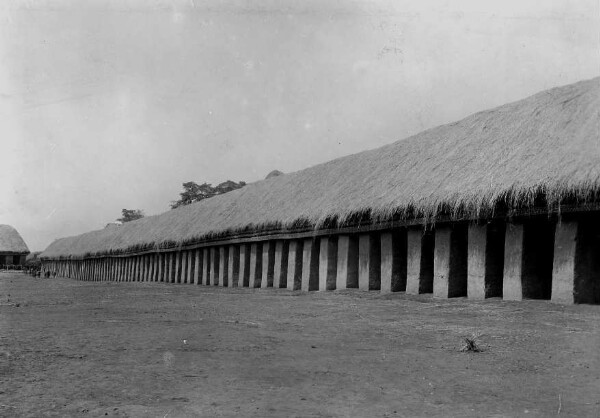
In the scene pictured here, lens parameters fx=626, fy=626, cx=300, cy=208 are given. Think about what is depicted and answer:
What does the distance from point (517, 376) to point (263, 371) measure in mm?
1565

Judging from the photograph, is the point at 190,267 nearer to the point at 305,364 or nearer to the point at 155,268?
the point at 155,268

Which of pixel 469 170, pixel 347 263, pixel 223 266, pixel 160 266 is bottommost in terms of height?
pixel 160 266

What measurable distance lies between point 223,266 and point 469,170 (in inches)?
390

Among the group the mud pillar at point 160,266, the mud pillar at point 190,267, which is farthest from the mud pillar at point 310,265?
the mud pillar at point 160,266

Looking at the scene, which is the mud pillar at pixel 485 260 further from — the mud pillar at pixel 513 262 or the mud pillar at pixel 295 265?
the mud pillar at pixel 295 265

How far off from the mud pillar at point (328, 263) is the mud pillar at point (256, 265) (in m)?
3.51

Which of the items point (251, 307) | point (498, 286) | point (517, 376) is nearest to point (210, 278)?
point (251, 307)

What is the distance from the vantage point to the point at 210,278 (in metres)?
19.0

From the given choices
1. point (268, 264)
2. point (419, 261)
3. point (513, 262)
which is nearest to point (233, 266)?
point (268, 264)

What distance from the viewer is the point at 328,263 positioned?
11914mm

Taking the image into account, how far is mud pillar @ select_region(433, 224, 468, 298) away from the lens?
8867 millimetres

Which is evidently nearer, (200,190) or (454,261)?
(454,261)

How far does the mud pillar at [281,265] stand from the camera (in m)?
13.8

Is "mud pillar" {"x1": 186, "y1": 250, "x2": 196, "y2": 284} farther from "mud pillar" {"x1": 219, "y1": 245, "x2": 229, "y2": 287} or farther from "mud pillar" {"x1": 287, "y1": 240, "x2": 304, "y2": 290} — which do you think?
"mud pillar" {"x1": 287, "y1": 240, "x2": 304, "y2": 290}
